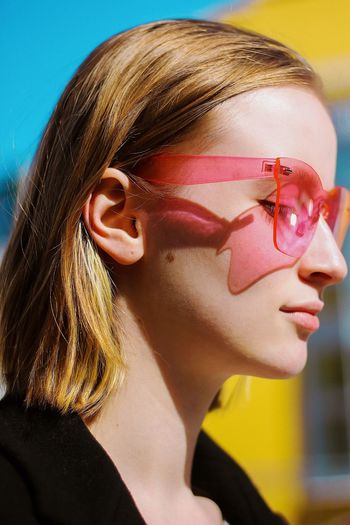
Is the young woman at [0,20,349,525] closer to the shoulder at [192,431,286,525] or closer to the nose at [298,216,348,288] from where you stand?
the nose at [298,216,348,288]

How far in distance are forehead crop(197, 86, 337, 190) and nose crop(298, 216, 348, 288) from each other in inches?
3.9

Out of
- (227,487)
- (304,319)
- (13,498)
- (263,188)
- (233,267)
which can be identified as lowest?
(227,487)

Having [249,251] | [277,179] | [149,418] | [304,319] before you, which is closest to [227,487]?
[149,418]

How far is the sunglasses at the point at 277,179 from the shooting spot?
1.06 m

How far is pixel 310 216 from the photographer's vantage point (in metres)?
1.10

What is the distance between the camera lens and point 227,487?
141 centimetres

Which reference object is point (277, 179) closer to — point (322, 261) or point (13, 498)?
point (322, 261)

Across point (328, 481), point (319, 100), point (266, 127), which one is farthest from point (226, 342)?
point (328, 481)

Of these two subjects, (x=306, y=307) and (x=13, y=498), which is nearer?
(x=13, y=498)

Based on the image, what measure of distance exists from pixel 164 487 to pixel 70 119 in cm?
67

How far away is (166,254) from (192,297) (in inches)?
3.4

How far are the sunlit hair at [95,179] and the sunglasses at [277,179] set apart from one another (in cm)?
3

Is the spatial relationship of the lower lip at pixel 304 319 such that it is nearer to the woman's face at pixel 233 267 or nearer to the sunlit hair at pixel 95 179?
the woman's face at pixel 233 267

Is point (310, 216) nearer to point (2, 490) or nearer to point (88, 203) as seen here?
point (88, 203)
